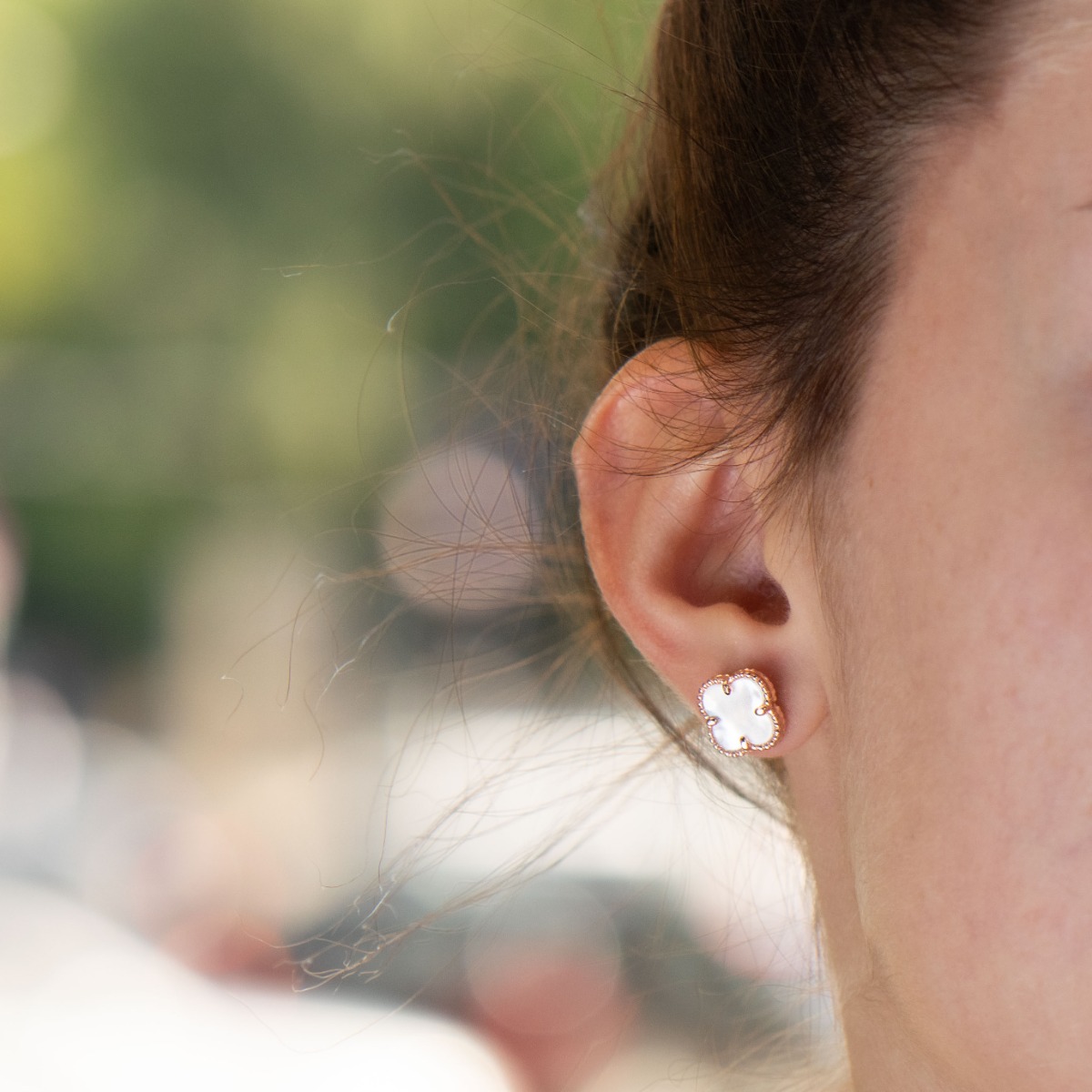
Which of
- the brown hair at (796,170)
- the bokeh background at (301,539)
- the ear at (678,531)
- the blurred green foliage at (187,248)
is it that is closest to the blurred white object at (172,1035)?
the bokeh background at (301,539)

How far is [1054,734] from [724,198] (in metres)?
0.56

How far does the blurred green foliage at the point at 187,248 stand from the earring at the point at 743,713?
5.90 meters

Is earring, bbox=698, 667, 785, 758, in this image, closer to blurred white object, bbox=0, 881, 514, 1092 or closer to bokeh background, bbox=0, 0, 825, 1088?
bokeh background, bbox=0, 0, 825, 1088

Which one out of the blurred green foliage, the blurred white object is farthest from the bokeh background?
the blurred white object

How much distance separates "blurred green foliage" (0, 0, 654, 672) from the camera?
23.0 feet

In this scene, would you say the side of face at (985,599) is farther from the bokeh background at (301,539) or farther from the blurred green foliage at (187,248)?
the blurred green foliage at (187,248)

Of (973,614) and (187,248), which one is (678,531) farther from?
(187,248)

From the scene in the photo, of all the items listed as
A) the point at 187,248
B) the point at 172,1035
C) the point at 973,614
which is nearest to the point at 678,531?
the point at 973,614

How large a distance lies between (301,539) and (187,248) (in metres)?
5.87

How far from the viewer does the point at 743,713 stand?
3.75 feet

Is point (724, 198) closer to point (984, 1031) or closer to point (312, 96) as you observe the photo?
point (984, 1031)

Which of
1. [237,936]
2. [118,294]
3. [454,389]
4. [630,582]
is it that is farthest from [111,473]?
[630,582]

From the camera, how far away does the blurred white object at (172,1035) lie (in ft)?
12.6

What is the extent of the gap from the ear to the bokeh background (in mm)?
278
